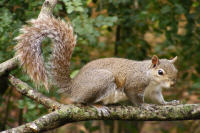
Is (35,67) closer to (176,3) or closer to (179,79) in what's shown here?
(176,3)

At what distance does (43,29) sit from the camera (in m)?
2.19

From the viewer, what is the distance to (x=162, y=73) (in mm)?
2471

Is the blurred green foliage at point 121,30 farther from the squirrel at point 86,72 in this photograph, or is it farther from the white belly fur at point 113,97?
the white belly fur at point 113,97

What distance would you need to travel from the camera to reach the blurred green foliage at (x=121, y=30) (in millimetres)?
2309

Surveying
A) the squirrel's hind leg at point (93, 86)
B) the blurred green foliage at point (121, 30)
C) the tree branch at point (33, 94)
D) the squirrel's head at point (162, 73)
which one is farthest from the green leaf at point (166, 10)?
the tree branch at point (33, 94)

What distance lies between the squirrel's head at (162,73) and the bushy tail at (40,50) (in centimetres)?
68

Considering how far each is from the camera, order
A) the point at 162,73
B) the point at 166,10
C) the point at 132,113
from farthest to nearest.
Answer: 1. the point at 166,10
2. the point at 162,73
3. the point at 132,113

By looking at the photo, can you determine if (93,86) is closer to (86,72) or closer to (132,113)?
(86,72)

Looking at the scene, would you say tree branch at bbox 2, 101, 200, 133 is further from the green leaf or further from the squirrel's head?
the green leaf

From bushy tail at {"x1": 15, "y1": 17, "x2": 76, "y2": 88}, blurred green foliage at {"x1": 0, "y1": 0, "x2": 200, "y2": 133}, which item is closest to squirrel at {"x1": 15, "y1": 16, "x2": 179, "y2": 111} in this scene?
bushy tail at {"x1": 15, "y1": 17, "x2": 76, "y2": 88}

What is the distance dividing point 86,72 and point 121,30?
1351mm

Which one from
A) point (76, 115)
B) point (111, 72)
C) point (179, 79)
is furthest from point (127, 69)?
point (179, 79)

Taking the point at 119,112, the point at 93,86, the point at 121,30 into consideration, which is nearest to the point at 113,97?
the point at 93,86

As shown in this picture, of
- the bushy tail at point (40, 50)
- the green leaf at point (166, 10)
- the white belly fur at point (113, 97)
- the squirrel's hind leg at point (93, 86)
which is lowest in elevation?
the white belly fur at point (113, 97)
